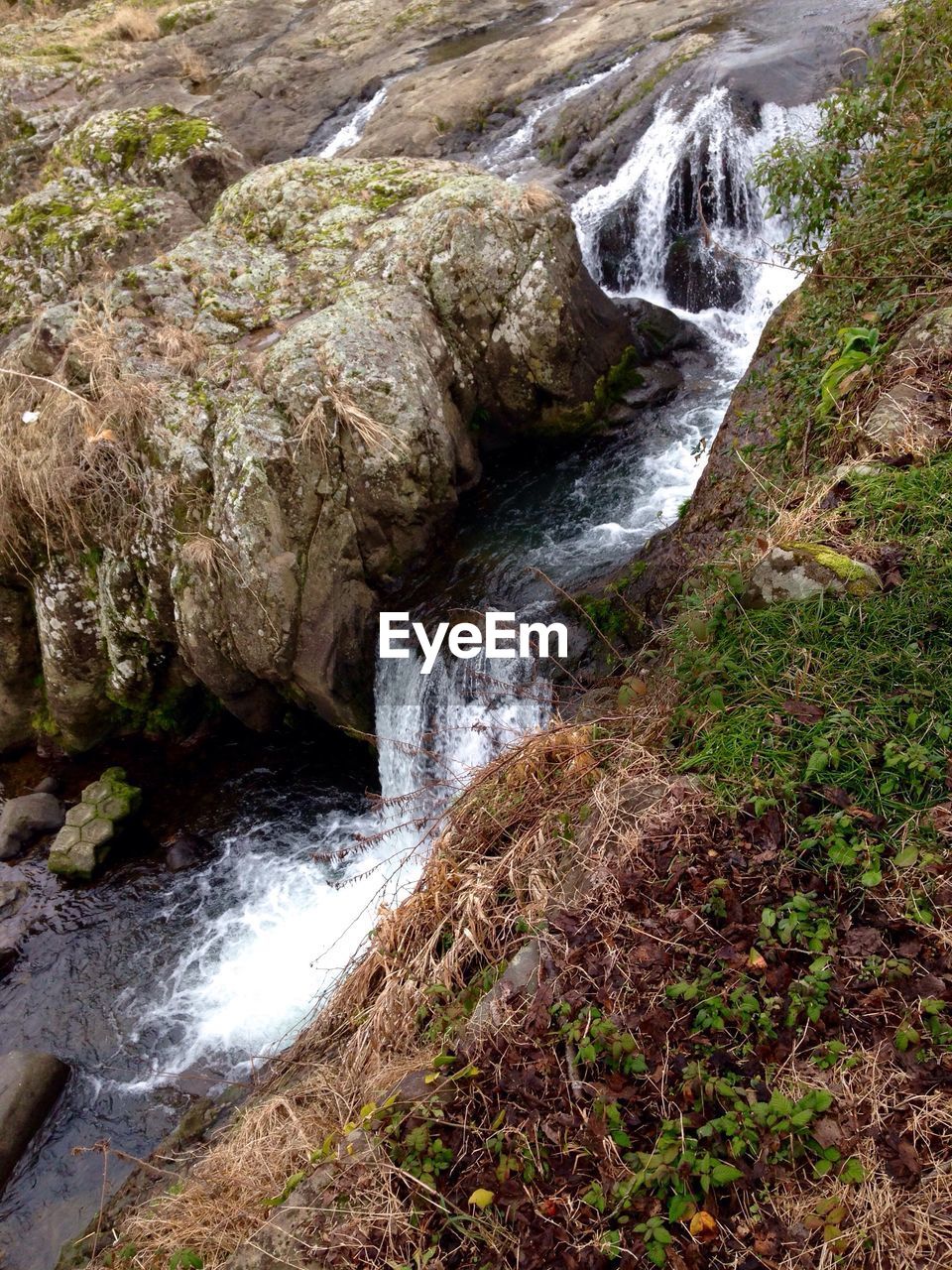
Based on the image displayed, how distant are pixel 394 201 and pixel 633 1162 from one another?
951 cm

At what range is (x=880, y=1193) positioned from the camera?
229cm

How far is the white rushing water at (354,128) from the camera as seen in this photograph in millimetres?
15547

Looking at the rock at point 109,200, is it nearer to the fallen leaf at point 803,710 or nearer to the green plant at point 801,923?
the fallen leaf at point 803,710

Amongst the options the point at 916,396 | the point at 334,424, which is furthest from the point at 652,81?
the point at 916,396

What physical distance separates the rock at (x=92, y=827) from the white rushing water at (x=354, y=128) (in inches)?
499

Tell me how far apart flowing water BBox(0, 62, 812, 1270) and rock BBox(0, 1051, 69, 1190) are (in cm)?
10

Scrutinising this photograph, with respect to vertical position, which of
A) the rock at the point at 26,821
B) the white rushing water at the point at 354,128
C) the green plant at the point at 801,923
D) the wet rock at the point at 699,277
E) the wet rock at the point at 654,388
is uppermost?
the white rushing water at the point at 354,128

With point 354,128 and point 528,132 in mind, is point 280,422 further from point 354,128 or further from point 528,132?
point 354,128

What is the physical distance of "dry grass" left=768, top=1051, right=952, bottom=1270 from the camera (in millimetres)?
2215

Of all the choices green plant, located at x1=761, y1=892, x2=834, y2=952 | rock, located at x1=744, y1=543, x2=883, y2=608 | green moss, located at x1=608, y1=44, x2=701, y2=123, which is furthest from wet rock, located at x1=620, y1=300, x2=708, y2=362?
green plant, located at x1=761, y1=892, x2=834, y2=952

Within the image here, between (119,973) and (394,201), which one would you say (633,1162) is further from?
(394,201)

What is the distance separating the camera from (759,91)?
10938mm

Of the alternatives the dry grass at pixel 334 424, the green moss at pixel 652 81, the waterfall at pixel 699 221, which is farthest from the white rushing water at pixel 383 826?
the green moss at pixel 652 81
